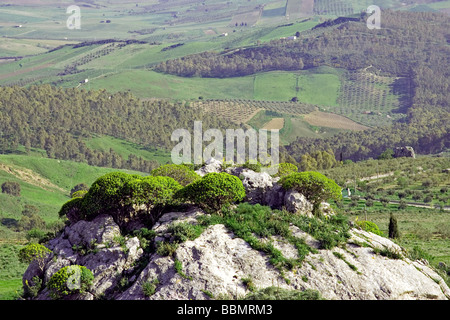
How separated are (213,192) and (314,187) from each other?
853 cm

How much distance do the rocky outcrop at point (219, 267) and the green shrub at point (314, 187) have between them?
14.2 ft

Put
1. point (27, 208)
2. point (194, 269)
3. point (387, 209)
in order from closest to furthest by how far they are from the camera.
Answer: point (194, 269)
point (387, 209)
point (27, 208)

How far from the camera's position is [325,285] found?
33.0 meters

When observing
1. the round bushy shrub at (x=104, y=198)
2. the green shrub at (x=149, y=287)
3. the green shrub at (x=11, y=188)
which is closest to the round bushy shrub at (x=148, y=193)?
the round bushy shrub at (x=104, y=198)

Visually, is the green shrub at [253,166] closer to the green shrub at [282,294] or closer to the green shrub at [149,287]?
the green shrub at [282,294]

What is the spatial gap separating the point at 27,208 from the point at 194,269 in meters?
89.6

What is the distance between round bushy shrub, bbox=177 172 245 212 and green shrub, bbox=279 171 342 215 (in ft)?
14.5

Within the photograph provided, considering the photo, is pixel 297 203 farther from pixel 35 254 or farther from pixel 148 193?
pixel 35 254

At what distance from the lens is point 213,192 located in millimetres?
38906

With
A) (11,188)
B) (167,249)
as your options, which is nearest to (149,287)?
(167,249)

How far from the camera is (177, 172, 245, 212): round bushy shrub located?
3906cm

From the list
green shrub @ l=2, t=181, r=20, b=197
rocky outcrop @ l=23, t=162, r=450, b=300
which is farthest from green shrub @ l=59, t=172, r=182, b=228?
green shrub @ l=2, t=181, r=20, b=197
